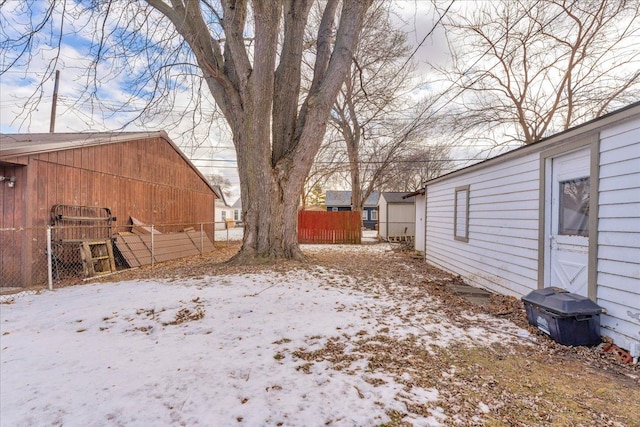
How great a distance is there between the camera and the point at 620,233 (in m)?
2.90

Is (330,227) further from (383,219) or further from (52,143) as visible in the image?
(52,143)

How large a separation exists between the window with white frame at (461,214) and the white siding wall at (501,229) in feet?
0.46

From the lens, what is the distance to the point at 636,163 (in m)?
2.76

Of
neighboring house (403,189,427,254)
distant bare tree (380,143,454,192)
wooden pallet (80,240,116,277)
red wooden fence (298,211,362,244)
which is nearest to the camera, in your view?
wooden pallet (80,240,116,277)

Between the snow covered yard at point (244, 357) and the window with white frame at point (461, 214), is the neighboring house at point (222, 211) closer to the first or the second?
the window with white frame at point (461, 214)

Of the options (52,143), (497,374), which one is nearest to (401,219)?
(497,374)

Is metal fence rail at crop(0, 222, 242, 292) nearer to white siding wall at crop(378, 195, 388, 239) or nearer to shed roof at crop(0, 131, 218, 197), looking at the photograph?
shed roof at crop(0, 131, 218, 197)

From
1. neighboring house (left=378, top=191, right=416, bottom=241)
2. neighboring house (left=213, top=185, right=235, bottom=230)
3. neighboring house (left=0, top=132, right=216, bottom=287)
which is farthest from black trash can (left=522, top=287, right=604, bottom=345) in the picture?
neighboring house (left=213, top=185, right=235, bottom=230)

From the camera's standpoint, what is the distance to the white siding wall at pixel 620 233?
108 inches

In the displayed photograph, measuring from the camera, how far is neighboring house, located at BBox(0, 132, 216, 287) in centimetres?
610

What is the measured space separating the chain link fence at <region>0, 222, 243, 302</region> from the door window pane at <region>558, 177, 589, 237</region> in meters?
8.11

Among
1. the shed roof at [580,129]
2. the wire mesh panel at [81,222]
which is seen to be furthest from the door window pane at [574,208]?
the wire mesh panel at [81,222]

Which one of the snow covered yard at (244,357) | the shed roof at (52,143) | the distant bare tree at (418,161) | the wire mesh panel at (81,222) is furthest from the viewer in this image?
the distant bare tree at (418,161)

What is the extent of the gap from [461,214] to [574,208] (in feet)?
10.7
